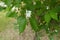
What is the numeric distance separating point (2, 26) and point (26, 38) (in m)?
0.57

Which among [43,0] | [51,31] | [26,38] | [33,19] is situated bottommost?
[26,38]

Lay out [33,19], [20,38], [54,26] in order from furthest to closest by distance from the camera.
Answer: [20,38] < [54,26] < [33,19]

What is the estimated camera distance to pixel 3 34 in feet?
9.23

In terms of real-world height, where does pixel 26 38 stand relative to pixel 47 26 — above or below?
below

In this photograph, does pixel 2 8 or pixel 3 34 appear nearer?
pixel 2 8

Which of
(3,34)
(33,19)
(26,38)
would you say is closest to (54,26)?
(33,19)

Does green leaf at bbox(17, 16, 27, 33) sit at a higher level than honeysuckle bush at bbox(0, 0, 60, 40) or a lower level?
lower

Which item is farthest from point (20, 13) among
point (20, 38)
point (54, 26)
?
point (20, 38)

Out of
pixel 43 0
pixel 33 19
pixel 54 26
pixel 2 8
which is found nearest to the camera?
pixel 33 19

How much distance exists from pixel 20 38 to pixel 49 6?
1.59 m

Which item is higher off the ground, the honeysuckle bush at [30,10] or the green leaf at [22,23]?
the honeysuckle bush at [30,10]

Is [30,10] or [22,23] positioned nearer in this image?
[22,23]

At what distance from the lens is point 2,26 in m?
3.00

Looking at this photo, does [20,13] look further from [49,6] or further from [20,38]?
[20,38]
